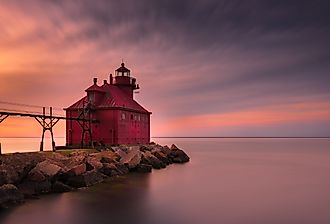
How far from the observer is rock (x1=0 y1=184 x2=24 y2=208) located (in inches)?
554

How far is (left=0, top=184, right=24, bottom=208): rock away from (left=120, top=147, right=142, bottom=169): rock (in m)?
11.5

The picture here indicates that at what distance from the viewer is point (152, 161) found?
30.3 m

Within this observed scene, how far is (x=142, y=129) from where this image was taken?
3525 centimetres

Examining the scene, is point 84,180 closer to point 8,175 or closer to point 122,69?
point 8,175

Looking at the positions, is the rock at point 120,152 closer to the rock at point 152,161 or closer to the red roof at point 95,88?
the rock at point 152,161

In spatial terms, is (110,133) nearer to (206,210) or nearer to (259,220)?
(206,210)

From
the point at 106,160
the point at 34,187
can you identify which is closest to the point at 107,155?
the point at 106,160

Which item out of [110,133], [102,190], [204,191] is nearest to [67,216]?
[102,190]

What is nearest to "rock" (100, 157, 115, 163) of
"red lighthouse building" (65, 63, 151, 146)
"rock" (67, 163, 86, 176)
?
"red lighthouse building" (65, 63, 151, 146)

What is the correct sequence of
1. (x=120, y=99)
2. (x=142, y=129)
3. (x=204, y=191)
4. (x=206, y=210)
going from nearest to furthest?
(x=206, y=210) < (x=204, y=191) < (x=120, y=99) < (x=142, y=129)

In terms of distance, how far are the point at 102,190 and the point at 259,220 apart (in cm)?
892

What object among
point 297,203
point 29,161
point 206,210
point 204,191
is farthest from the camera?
point 204,191

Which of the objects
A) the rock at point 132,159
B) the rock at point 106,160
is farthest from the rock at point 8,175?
the rock at point 132,159

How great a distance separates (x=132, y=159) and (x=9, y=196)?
41.8 feet
